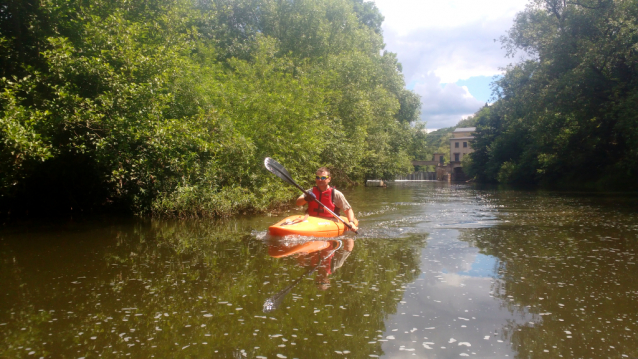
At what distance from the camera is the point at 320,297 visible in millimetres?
4461

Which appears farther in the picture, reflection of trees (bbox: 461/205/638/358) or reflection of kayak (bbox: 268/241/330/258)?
reflection of kayak (bbox: 268/241/330/258)

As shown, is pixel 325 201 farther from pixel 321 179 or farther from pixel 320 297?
pixel 320 297

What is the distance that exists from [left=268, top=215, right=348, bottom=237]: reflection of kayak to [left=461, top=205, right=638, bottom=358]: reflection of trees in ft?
8.73

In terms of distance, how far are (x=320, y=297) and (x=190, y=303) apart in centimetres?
129

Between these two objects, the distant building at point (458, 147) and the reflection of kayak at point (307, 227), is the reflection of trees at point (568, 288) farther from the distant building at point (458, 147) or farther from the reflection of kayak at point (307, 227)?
the distant building at point (458, 147)

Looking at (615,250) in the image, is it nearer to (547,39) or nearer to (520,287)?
(520,287)

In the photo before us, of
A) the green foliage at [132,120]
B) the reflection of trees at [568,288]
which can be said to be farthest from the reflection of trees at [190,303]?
the green foliage at [132,120]

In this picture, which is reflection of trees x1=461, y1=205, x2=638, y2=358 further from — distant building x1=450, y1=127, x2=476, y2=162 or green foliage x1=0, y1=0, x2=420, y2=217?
distant building x1=450, y1=127, x2=476, y2=162

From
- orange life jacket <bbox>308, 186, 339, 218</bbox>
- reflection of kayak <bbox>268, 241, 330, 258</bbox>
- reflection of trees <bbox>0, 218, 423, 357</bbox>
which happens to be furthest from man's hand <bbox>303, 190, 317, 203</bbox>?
reflection of trees <bbox>0, 218, 423, 357</bbox>

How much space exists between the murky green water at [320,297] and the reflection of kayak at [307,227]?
0.20m

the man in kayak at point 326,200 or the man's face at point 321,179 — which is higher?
the man's face at point 321,179

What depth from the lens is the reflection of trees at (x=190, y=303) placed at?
3.33 m

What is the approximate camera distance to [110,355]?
3133 mm

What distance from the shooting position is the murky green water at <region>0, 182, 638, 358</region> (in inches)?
131
